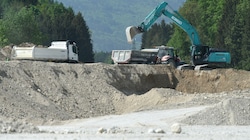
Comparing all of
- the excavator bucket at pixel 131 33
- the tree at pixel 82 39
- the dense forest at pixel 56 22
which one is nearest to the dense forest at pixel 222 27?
the tree at pixel 82 39

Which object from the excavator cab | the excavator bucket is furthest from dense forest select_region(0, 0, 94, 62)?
the excavator bucket

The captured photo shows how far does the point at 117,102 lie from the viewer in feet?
158

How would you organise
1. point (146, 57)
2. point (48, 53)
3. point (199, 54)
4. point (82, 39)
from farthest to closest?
point (82, 39)
point (199, 54)
point (146, 57)
point (48, 53)

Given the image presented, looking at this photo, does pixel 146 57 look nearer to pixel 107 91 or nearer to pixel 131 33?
pixel 131 33

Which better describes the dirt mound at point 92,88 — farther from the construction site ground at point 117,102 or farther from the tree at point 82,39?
the tree at point 82,39

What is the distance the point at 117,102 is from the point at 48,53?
10.1m

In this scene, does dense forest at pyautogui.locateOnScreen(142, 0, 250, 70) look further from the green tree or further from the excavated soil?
the excavated soil

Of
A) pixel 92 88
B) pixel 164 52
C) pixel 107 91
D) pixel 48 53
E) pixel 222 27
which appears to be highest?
pixel 222 27

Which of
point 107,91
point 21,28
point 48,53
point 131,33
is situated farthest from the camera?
point 21,28

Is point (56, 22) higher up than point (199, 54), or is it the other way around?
point (56, 22)

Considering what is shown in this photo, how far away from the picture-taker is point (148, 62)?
61.1m

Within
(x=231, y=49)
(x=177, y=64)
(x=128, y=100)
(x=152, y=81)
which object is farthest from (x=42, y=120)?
(x=231, y=49)

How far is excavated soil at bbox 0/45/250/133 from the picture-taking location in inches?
1500

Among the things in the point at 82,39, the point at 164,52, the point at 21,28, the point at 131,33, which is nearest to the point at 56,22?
the point at 82,39
